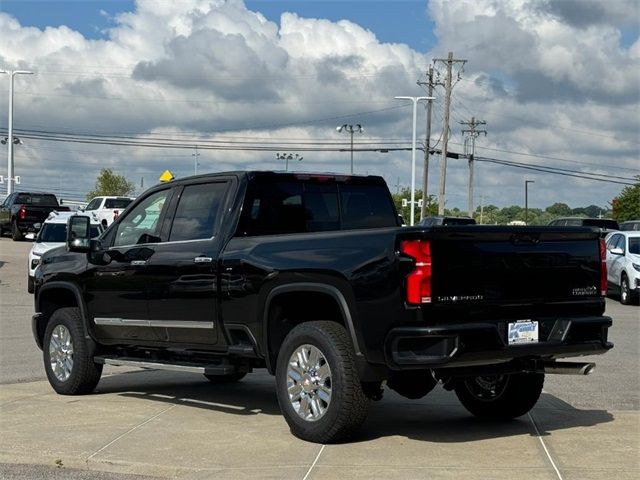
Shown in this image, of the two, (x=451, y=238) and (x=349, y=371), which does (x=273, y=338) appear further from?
(x=451, y=238)

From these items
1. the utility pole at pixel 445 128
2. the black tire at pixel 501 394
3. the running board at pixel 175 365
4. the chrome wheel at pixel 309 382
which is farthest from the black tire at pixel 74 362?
the utility pole at pixel 445 128

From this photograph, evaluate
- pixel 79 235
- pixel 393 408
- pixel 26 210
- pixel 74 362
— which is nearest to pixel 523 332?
pixel 393 408

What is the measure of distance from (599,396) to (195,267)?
14.0 feet

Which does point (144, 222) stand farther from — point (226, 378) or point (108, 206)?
point (108, 206)

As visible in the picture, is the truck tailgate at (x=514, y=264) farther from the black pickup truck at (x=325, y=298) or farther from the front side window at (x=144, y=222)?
the front side window at (x=144, y=222)

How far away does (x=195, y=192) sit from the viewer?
929 centimetres

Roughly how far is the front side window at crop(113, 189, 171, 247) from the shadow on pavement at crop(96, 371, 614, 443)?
1.54 metres

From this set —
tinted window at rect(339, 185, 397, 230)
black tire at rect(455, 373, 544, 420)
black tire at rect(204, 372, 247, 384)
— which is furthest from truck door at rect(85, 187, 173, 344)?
black tire at rect(455, 373, 544, 420)

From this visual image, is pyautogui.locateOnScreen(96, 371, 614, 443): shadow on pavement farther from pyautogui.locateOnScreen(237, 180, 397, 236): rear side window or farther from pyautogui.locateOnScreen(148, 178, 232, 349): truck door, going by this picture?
pyautogui.locateOnScreen(237, 180, 397, 236): rear side window

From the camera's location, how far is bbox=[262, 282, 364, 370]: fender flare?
732cm

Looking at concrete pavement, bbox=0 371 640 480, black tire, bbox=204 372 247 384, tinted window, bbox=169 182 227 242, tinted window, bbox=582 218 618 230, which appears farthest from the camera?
tinted window, bbox=582 218 618 230

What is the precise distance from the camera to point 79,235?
32.6 feet

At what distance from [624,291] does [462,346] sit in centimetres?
1837

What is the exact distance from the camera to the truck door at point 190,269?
863 centimetres
